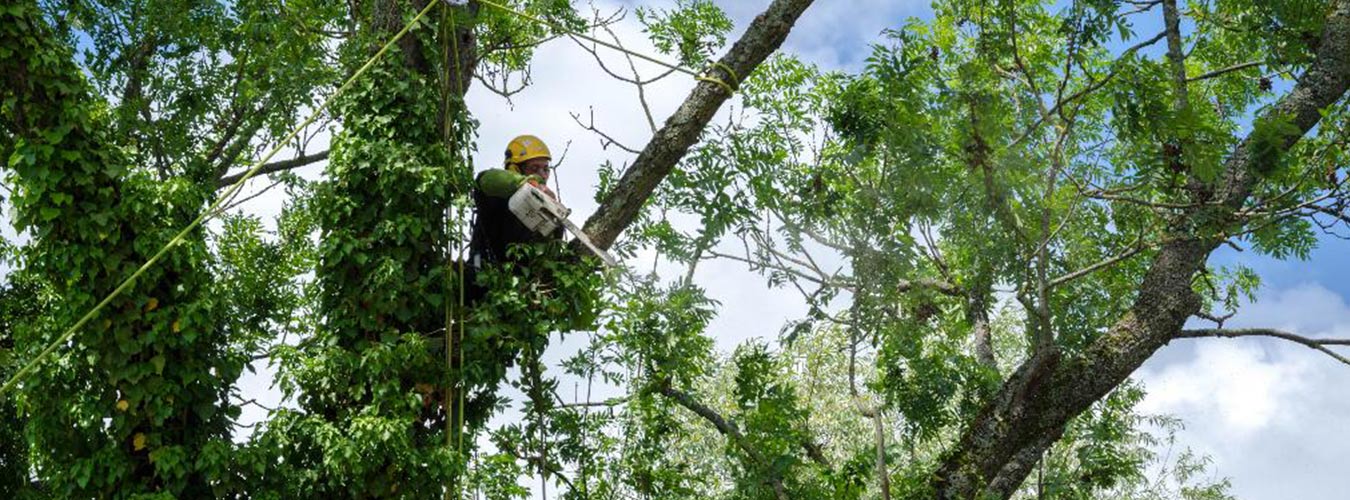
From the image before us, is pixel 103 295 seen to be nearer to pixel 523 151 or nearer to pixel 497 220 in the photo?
pixel 497 220

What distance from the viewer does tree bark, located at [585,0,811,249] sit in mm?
6262

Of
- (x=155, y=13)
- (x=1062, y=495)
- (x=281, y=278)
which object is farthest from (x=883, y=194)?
(x=155, y=13)

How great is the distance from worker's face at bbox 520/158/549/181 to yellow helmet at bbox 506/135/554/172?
1 centimetres

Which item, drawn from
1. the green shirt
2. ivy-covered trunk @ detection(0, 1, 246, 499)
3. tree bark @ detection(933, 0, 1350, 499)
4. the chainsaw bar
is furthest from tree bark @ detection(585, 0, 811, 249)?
tree bark @ detection(933, 0, 1350, 499)

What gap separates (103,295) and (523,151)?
2037 millimetres

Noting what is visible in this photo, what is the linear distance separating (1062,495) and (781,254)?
2930 mm

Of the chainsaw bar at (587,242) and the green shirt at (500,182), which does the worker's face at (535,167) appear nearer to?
the green shirt at (500,182)

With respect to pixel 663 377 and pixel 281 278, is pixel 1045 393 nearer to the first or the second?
pixel 663 377

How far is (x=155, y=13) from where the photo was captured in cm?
901

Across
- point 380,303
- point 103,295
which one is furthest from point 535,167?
point 103,295

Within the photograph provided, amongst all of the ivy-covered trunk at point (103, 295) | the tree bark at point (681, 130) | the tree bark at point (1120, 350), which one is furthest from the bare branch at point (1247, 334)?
the ivy-covered trunk at point (103, 295)

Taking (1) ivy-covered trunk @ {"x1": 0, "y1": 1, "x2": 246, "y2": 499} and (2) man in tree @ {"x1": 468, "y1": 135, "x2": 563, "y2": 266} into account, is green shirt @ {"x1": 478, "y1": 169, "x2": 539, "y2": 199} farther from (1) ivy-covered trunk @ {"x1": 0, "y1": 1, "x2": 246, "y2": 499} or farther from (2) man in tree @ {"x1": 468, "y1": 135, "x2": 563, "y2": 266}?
(1) ivy-covered trunk @ {"x1": 0, "y1": 1, "x2": 246, "y2": 499}

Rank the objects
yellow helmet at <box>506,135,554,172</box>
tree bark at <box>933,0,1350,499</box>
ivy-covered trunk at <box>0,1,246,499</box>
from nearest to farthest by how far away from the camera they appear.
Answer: ivy-covered trunk at <box>0,1,246,499</box> → yellow helmet at <box>506,135,554,172</box> → tree bark at <box>933,0,1350,499</box>

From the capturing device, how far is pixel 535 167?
6879 millimetres
